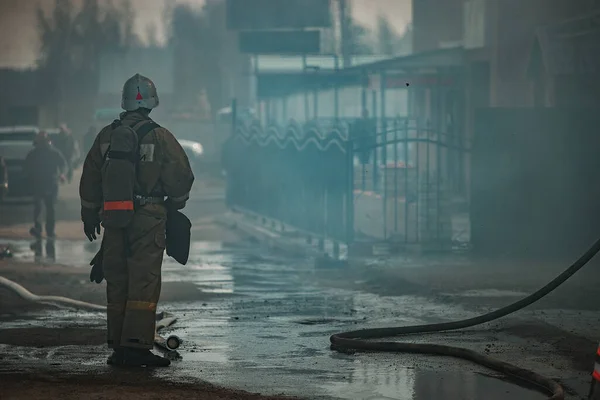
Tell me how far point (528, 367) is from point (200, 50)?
92.6 m

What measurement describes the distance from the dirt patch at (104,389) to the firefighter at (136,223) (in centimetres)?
62

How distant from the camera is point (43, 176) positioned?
71.8 feet

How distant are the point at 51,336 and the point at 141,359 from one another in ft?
5.13

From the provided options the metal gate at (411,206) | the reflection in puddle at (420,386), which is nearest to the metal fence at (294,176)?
the metal gate at (411,206)

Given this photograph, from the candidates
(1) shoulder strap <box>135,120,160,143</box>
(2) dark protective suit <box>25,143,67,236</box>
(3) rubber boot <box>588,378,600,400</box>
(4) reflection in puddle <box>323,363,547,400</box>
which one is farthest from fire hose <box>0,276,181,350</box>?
(2) dark protective suit <box>25,143,67,236</box>

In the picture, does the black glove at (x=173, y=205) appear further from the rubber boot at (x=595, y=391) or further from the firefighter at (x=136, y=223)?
the rubber boot at (x=595, y=391)

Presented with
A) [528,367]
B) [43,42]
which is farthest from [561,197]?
[43,42]

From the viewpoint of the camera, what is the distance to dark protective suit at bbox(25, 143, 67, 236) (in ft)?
71.4

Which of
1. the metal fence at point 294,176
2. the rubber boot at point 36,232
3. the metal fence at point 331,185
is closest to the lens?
the metal fence at point 331,185

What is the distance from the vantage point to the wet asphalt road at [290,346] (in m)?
8.13

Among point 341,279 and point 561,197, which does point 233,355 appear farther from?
point 561,197

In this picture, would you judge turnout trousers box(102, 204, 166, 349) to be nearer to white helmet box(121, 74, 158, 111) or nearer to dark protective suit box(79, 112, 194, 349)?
dark protective suit box(79, 112, 194, 349)

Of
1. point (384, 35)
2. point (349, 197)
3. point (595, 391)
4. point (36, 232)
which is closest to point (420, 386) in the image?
point (595, 391)

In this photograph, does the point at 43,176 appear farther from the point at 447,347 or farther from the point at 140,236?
the point at 447,347
